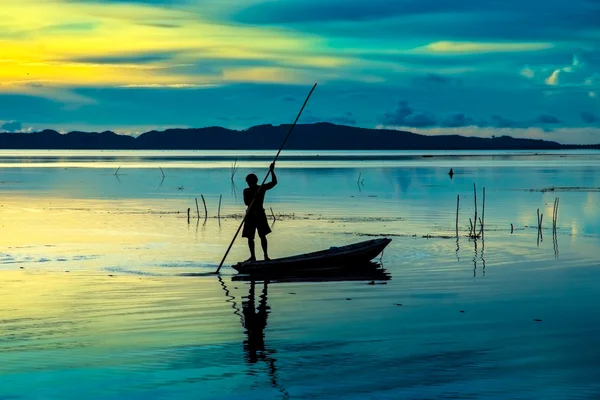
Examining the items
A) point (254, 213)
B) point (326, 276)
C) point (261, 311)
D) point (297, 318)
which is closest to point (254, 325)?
point (297, 318)

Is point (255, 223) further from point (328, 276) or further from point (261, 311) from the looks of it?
point (261, 311)

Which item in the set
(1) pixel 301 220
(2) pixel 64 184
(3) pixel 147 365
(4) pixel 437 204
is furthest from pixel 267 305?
(2) pixel 64 184

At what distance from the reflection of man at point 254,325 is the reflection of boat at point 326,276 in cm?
163

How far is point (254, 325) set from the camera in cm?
1351

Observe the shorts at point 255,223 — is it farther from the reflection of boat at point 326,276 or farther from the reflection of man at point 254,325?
the reflection of man at point 254,325

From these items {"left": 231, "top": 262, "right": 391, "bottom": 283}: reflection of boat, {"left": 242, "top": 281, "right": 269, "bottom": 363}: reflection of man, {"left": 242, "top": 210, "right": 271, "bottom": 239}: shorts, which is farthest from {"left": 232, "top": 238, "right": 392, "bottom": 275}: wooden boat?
{"left": 242, "top": 281, "right": 269, "bottom": 363}: reflection of man

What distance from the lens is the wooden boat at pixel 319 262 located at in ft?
62.3

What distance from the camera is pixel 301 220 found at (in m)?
34.4

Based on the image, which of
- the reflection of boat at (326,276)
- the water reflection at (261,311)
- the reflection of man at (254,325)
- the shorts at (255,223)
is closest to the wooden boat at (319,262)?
the reflection of boat at (326,276)

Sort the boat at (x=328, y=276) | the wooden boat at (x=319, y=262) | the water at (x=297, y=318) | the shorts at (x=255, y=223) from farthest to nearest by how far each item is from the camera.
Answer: the shorts at (x=255, y=223), the wooden boat at (x=319, y=262), the boat at (x=328, y=276), the water at (x=297, y=318)

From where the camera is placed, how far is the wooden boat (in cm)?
1898

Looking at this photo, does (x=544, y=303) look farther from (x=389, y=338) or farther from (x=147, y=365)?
(x=147, y=365)

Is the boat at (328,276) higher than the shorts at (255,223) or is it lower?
lower

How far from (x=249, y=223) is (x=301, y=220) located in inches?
573
